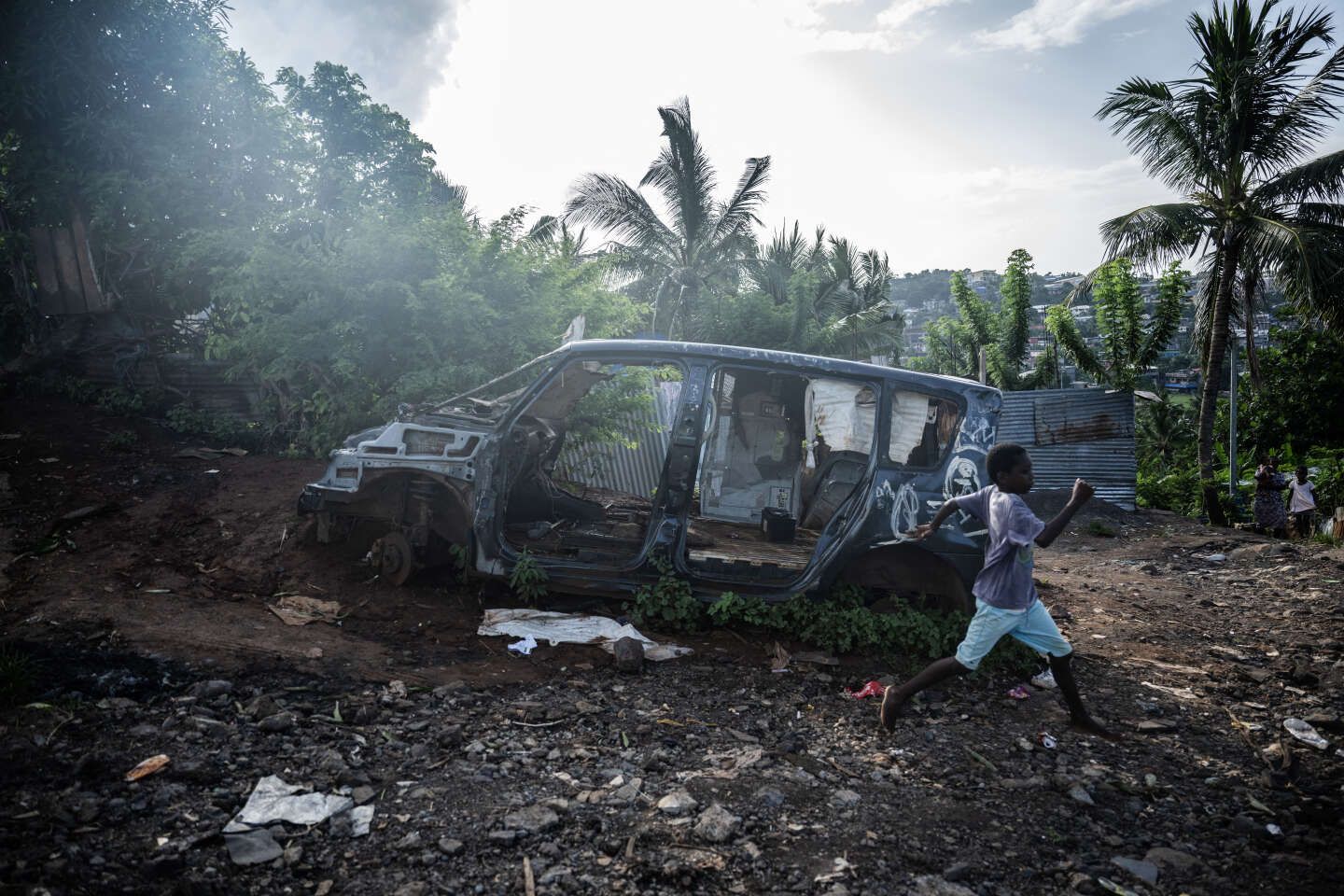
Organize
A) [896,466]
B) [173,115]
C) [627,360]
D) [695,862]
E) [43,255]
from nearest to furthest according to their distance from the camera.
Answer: [695,862]
[896,466]
[627,360]
[173,115]
[43,255]

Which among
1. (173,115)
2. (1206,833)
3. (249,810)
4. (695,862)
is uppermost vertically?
(173,115)

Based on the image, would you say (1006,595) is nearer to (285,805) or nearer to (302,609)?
(285,805)

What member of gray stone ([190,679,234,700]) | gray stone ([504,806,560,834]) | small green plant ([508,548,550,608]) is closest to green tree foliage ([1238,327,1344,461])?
small green plant ([508,548,550,608])

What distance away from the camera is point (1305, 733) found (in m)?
4.08

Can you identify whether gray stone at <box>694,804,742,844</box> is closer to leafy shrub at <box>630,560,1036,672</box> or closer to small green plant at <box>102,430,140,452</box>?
leafy shrub at <box>630,560,1036,672</box>

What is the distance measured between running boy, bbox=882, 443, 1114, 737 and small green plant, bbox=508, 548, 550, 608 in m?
2.22

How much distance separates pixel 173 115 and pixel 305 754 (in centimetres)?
1101

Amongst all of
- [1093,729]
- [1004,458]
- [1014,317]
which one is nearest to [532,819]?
[1004,458]

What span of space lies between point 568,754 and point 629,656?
3.48 ft

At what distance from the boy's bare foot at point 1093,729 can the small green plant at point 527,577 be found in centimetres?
310

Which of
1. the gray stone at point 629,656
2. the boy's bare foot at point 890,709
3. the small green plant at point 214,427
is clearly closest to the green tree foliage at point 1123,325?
the boy's bare foot at point 890,709

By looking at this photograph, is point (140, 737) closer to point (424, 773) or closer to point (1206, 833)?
point (424, 773)

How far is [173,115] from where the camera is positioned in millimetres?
10711

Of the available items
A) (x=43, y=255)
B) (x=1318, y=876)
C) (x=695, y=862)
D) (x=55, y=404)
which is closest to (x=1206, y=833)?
(x=1318, y=876)
